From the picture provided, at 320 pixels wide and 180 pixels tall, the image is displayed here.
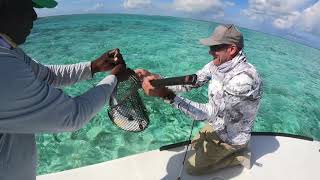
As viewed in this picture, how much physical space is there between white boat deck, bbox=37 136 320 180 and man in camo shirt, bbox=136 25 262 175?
0.15m

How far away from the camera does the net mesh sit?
2404 mm

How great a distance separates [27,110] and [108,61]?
4.09ft

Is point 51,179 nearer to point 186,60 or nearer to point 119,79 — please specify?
point 119,79

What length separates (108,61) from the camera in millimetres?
2557

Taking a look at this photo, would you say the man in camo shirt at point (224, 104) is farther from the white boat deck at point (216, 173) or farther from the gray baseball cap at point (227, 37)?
the white boat deck at point (216, 173)

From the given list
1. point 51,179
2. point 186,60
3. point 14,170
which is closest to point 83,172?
point 51,179

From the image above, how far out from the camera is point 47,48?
13719 millimetres

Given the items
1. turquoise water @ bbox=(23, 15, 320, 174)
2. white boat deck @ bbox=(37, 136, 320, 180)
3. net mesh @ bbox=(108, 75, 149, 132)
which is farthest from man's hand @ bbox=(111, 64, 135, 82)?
turquoise water @ bbox=(23, 15, 320, 174)

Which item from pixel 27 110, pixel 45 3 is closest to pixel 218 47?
pixel 45 3

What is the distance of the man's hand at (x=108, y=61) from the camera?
8.13 ft

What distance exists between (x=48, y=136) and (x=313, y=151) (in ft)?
11.9

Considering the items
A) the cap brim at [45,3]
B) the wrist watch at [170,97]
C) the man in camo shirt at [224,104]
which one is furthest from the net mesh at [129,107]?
the cap brim at [45,3]

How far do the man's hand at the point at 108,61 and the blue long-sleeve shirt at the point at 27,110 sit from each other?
568 mm

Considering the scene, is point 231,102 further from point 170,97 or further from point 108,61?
point 108,61
